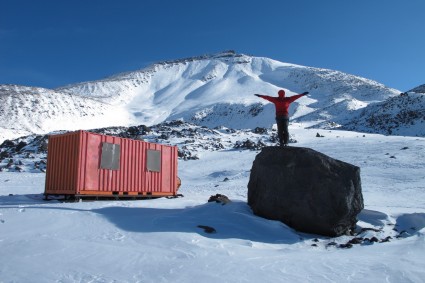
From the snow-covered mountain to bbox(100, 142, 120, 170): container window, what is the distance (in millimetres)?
42378

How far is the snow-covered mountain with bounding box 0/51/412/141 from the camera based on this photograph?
211 feet

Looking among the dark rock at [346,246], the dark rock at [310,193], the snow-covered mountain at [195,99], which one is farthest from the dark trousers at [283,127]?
the snow-covered mountain at [195,99]

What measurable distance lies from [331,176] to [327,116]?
5398 centimetres

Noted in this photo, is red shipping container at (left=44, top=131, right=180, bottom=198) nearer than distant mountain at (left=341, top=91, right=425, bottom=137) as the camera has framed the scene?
Yes

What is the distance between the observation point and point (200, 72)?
376ft

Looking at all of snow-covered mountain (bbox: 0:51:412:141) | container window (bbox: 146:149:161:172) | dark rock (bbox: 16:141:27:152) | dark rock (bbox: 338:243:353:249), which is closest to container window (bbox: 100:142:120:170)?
container window (bbox: 146:149:161:172)

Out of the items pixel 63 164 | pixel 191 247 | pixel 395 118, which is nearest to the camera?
pixel 191 247

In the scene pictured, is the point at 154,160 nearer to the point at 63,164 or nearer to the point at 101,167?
the point at 101,167

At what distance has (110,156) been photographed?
13133mm

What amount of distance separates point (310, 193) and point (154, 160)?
7.45 metres

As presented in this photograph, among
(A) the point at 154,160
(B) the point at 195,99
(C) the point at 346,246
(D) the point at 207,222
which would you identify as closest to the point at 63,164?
(A) the point at 154,160

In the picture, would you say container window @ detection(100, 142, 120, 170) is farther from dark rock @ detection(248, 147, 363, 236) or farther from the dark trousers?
the dark trousers

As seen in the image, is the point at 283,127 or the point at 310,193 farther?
the point at 283,127

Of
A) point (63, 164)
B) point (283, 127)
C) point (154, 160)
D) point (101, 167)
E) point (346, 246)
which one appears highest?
point (283, 127)
